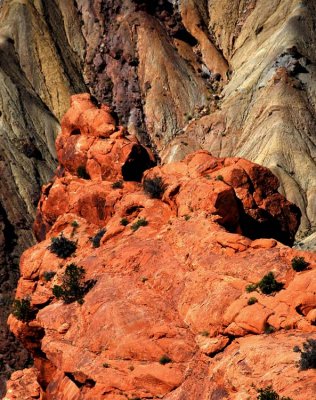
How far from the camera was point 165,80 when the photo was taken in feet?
414

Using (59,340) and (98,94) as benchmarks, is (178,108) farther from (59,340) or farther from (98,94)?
(59,340)

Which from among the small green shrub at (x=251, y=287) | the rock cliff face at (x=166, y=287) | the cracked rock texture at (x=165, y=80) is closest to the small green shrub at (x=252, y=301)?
the rock cliff face at (x=166, y=287)

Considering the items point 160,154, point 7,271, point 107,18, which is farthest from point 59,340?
point 107,18

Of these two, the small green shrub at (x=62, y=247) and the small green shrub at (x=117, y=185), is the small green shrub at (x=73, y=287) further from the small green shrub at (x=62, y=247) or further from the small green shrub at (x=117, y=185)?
the small green shrub at (x=117, y=185)

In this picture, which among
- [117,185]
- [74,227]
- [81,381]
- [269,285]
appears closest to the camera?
[269,285]

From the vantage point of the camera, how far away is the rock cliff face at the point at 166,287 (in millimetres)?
25234

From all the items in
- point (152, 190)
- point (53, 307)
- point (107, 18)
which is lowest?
point (53, 307)

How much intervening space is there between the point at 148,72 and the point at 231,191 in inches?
3776

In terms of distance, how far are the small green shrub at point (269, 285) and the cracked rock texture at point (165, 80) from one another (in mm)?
59232

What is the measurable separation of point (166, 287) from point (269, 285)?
19.9 feet

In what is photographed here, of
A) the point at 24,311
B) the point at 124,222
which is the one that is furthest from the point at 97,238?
the point at 24,311

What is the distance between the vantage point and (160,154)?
116m

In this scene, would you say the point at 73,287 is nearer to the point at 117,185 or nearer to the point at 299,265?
the point at 117,185

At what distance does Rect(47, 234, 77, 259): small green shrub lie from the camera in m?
39.0
